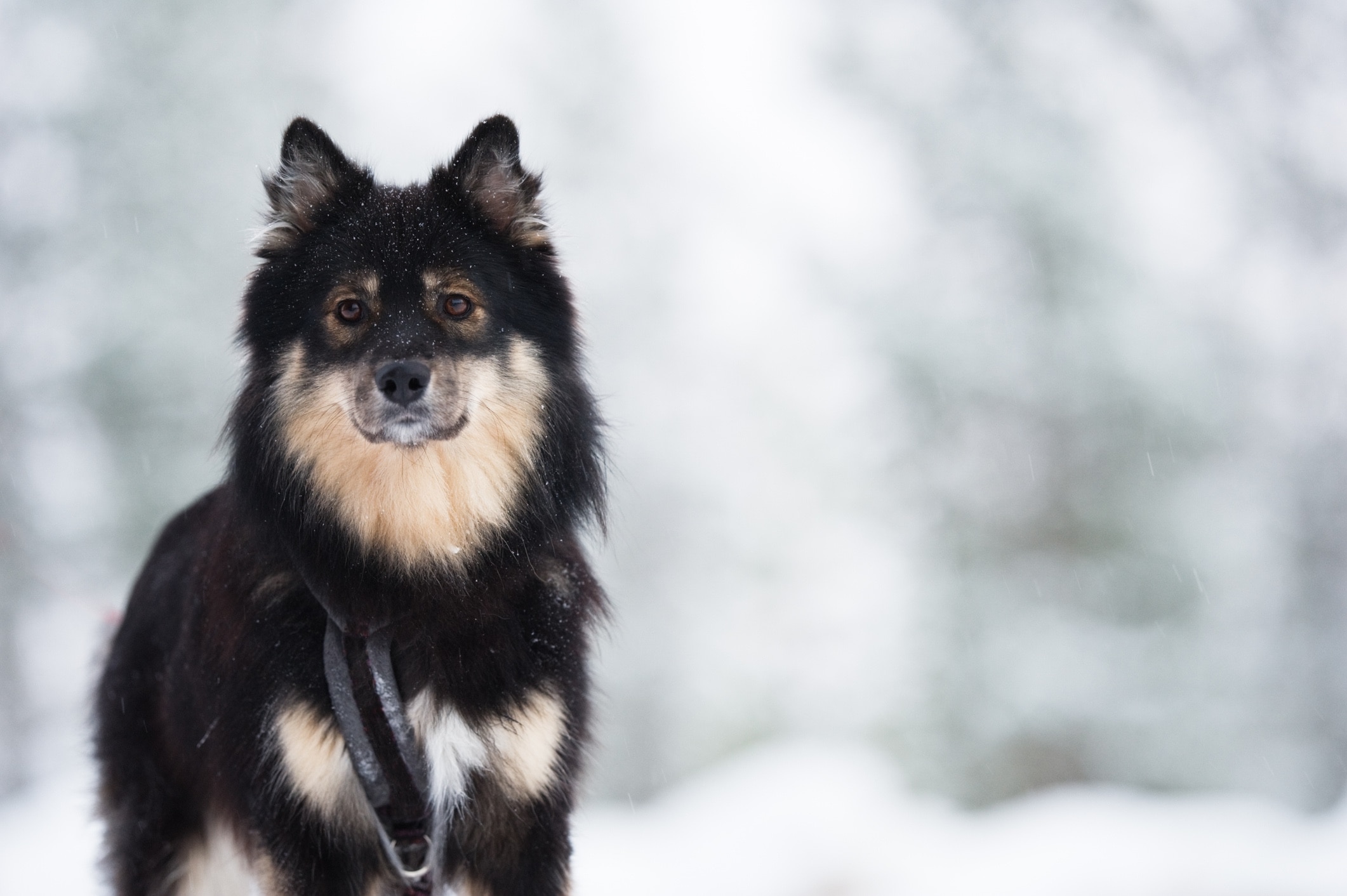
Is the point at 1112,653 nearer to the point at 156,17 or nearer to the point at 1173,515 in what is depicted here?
the point at 1173,515

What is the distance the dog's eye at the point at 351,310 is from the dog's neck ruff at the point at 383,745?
93cm

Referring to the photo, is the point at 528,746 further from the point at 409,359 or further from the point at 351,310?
the point at 351,310

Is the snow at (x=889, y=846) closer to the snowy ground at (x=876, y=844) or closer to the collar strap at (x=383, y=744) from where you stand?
the snowy ground at (x=876, y=844)

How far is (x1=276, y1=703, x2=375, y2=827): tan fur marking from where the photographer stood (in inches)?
114

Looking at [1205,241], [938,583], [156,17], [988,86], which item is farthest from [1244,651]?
[156,17]

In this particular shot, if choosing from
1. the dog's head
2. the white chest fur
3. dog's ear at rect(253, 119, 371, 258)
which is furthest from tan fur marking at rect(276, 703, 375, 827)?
dog's ear at rect(253, 119, 371, 258)

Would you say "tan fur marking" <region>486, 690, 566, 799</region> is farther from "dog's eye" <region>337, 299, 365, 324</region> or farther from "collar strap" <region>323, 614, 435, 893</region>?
"dog's eye" <region>337, 299, 365, 324</region>

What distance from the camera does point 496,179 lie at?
11.2 ft

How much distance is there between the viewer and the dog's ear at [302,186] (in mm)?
3305

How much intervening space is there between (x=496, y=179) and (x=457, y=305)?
0.50 m

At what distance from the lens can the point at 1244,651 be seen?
1102 centimetres

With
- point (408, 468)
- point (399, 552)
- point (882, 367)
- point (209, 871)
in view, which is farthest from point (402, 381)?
point (882, 367)

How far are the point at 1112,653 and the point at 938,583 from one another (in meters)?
2.10

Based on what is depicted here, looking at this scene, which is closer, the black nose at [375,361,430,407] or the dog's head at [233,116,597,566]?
the black nose at [375,361,430,407]
